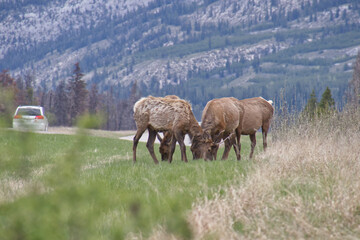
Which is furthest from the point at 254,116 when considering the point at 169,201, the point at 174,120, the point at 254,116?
the point at 169,201

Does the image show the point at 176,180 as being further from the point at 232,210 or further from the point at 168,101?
the point at 168,101

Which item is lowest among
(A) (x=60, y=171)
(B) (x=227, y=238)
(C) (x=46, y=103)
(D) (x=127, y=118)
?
(D) (x=127, y=118)

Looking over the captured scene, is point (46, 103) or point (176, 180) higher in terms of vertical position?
point (176, 180)

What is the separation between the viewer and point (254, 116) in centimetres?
1573

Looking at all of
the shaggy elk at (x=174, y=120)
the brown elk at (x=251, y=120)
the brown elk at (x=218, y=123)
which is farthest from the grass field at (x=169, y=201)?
the brown elk at (x=251, y=120)

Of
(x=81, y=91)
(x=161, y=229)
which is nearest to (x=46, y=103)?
(x=81, y=91)

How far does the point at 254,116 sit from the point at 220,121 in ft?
7.44

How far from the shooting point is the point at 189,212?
5.20 metres

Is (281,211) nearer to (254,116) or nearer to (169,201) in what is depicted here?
(169,201)

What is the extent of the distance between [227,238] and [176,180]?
3715 mm

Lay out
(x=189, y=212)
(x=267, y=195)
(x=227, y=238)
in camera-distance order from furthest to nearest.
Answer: (x=267, y=195), (x=189, y=212), (x=227, y=238)

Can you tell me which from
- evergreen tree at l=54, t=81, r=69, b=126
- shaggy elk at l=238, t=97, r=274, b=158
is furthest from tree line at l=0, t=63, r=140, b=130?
shaggy elk at l=238, t=97, r=274, b=158

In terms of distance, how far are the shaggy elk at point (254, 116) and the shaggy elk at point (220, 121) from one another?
0.75m

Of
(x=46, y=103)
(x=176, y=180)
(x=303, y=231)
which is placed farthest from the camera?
(x=46, y=103)
